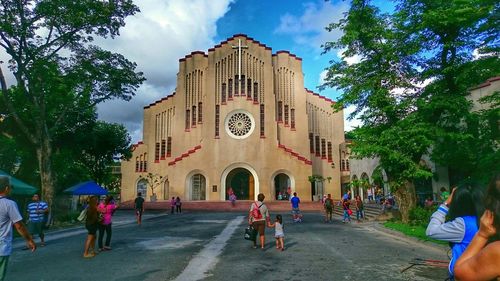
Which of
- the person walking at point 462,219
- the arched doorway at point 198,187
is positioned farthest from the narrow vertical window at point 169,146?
the person walking at point 462,219

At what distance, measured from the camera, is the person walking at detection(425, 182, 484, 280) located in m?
2.86

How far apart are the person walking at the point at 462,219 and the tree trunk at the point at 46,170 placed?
18539 millimetres

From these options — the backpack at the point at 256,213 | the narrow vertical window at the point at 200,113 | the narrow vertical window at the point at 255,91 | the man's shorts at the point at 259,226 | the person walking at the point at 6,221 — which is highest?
the narrow vertical window at the point at 255,91

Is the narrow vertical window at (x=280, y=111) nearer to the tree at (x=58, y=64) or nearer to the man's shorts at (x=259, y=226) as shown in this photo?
the tree at (x=58, y=64)

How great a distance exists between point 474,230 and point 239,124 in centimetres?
3872

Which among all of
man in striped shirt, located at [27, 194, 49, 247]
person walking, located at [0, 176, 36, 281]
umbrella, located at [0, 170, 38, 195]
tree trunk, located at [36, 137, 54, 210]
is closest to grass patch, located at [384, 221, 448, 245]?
person walking, located at [0, 176, 36, 281]

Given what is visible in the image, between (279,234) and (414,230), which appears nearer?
(279,234)

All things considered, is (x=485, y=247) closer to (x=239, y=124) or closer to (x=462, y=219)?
(x=462, y=219)

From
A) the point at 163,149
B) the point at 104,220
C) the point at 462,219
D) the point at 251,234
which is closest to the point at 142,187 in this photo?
the point at 163,149

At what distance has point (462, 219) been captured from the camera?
2.89 m

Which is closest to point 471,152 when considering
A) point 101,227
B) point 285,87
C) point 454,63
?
point 454,63

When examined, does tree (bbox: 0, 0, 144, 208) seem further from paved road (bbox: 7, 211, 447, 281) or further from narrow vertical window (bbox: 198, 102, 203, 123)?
narrow vertical window (bbox: 198, 102, 203, 123)

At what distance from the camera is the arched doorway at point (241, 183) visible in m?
39.6

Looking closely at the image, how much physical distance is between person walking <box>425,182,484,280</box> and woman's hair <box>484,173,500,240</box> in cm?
74
